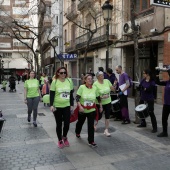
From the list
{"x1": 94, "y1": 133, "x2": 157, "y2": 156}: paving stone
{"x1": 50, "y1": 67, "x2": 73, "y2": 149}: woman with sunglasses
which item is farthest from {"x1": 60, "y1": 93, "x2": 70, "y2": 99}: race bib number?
{"x1": 94, "y1": 133, "x2": 157, "y2": 156}: paving stone

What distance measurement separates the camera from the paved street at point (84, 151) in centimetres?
471

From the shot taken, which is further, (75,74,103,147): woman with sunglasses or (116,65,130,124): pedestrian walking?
(116,65,130,124): pedestrian walking

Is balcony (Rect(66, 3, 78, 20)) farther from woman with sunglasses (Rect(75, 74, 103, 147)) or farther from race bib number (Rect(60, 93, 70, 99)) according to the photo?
race bib number (Rect(60, 93, 70, 99))

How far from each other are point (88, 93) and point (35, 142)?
1.74 m

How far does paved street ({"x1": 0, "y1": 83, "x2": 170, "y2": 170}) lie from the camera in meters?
4.71

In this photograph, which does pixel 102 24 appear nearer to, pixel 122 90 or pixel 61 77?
pixel 122 90

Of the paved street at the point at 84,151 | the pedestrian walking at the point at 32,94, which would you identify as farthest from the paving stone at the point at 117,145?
the pedestrian walking at the point at 32,94

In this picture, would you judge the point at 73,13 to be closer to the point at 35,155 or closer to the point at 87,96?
the point at 87,96

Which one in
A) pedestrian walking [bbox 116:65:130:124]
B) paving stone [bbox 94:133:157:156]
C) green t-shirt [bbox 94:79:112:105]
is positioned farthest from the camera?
pedestrian walking [bbox 116:65:130:124]

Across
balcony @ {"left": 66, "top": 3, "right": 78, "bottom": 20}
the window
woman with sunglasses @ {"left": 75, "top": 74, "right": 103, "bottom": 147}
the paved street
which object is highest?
balcony @ {"left": 66, "top": 3, "right": 78, "bottom": 20}

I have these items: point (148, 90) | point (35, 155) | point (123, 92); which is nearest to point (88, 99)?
point (35, 155)

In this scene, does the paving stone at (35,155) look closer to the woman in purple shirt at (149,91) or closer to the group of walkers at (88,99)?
the group of walkers at (88,99)

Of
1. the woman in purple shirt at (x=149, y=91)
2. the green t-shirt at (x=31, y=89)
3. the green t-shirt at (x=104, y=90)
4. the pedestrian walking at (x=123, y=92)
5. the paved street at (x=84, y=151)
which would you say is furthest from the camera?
the pedestrian walking at (x=123, y=92)

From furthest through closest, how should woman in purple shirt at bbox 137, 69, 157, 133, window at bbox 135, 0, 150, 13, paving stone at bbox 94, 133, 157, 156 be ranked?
window at bbox 135, 0, 150, 13 < woman in purple shirt at bbox 137, 69, 157, 133 < paving stone at bbox 94, 133, 157, 156
